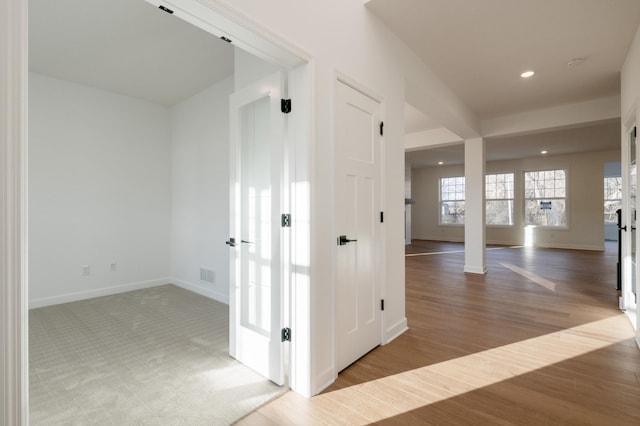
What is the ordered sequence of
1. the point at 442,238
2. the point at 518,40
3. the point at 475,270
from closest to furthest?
the point at 518,40 < the point at 475,270 < the point at 442,238

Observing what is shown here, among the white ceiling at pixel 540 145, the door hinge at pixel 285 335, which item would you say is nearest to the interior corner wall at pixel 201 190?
the door hinge at pixel 285 335

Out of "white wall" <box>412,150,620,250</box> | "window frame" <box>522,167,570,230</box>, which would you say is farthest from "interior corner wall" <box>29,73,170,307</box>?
"window frame" <box>522,167,570,230</box>

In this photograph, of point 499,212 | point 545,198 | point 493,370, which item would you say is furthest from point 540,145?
point 493,370

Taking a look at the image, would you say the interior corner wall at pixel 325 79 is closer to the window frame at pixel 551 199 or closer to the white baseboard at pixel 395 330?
the white baseboard at pixel 395 330

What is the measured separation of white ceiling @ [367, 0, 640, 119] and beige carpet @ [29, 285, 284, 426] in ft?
10.3

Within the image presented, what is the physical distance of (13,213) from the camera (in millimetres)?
929

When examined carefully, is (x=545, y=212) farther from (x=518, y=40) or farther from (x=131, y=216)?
(x=131, y=216)

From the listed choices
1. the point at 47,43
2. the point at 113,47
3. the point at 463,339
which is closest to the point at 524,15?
the point at 463,339

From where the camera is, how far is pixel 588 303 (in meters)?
3.92

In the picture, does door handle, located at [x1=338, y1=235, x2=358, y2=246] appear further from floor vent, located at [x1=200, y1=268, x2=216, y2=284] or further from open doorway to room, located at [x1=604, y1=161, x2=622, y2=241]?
open doorway to room, located at [x1=604, y1=161, x2=622, y2=241]

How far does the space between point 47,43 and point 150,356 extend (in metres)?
3.31

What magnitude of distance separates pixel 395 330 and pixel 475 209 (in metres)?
3.90

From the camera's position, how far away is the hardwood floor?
181 centimetres

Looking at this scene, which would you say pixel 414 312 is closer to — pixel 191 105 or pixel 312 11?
pixel 312 11
